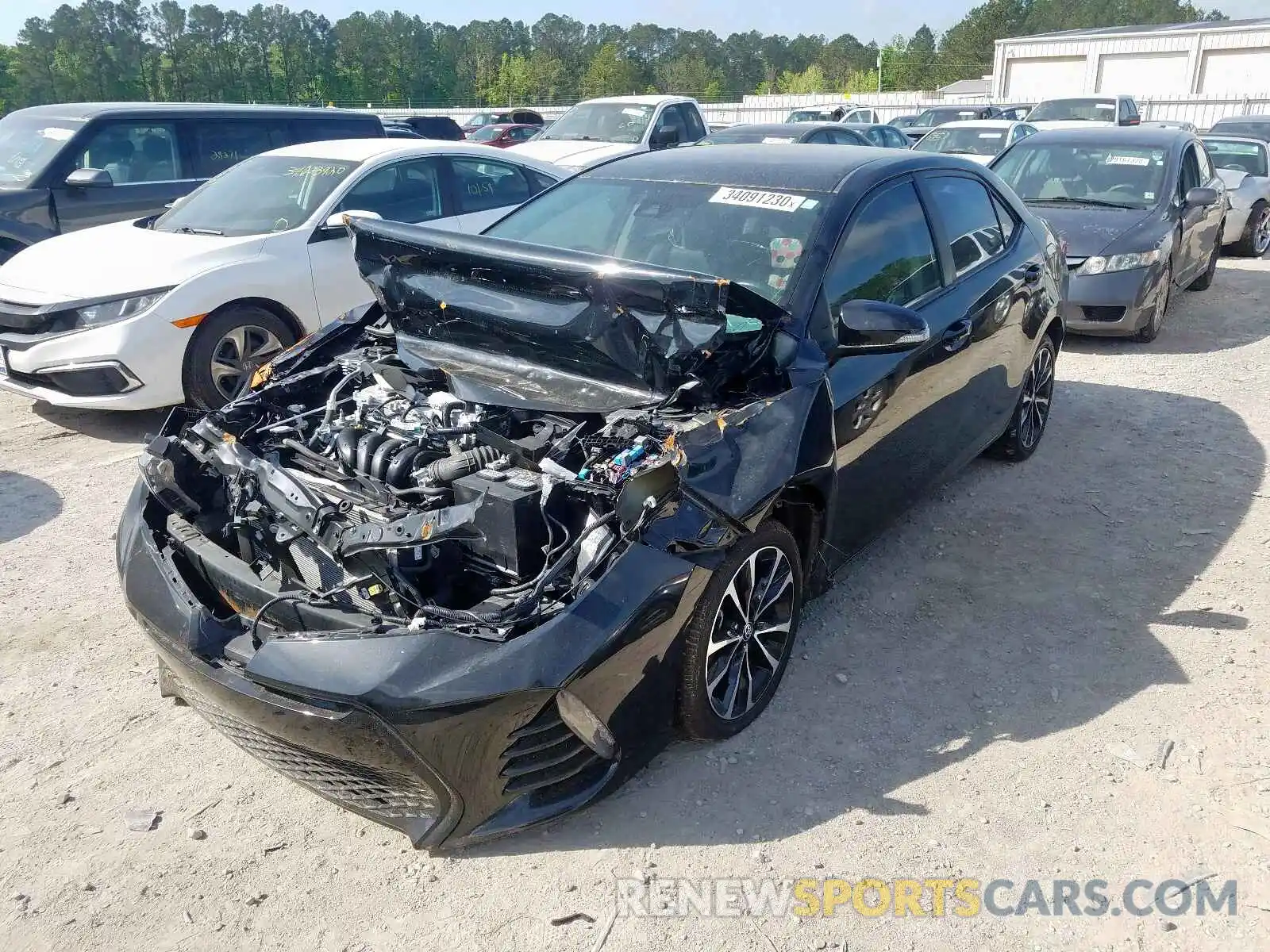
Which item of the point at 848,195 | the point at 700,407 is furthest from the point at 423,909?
the point at 848,195

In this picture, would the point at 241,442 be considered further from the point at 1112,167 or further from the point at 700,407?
the point at 1112,167

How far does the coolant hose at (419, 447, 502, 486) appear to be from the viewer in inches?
118

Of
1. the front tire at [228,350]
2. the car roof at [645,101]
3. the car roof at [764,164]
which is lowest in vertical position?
the front tire at [228,350]

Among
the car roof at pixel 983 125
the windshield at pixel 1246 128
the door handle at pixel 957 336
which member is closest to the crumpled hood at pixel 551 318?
→ the door handle at pixel 957 336

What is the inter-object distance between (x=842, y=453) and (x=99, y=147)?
761cm

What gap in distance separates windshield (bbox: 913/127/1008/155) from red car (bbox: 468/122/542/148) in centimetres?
1073

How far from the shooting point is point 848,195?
377 cm

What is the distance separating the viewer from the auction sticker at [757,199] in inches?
148

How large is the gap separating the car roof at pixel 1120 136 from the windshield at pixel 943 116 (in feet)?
37.2

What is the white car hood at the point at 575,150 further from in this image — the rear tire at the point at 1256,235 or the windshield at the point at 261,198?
the rear tire at the point at 1256,235

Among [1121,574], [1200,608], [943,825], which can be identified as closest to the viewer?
[943,825]

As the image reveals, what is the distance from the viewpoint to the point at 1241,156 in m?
12.8

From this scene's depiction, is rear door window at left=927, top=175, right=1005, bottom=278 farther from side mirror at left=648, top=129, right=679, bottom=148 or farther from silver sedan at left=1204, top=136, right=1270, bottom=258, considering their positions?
silver sedan at left=1204, top=136, right=1270, bottom=258

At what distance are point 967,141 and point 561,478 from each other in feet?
44.5
